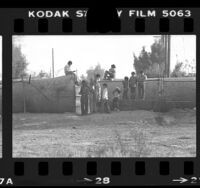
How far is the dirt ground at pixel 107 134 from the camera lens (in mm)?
11180

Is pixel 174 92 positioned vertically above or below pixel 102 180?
above

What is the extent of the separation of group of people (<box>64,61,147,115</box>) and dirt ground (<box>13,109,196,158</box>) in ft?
1.02

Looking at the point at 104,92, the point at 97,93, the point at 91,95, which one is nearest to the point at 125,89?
the point at 104,92

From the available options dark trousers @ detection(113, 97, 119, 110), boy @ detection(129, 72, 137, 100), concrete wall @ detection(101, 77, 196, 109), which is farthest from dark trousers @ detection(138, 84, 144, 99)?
dark trousers @ detection(113, 97, 119, 110)

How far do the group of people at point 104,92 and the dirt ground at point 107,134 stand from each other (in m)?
0.31

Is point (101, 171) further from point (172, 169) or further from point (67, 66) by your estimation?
point (67, 66)

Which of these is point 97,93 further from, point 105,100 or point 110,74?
point 110,74

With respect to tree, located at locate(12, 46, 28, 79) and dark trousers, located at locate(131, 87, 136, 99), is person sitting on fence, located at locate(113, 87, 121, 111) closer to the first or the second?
dark trousers, located at locate(131, 87, 136, 99)

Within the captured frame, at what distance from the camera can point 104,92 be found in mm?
14594

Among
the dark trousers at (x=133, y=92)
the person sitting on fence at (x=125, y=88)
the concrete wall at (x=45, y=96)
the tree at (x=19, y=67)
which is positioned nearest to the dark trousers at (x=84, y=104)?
the concrete wall at (x=45, y=96)

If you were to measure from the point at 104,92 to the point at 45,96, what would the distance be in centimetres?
211

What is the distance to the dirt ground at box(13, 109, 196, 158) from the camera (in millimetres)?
11180

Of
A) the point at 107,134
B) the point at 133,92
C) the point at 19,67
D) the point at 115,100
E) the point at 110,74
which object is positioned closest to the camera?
the point at 107,134

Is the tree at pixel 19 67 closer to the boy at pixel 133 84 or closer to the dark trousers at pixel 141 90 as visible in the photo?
the boy at pixel 133 84
